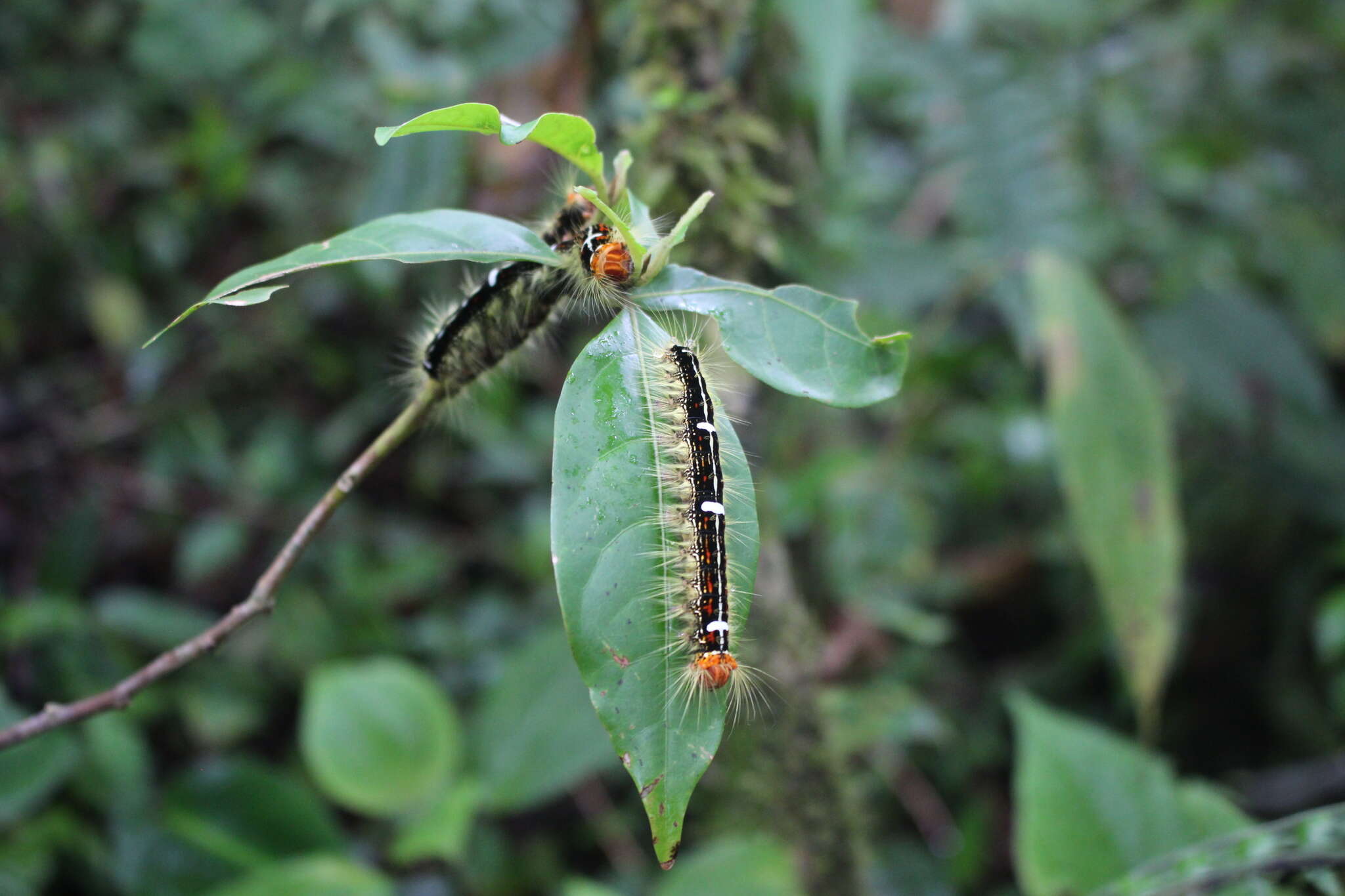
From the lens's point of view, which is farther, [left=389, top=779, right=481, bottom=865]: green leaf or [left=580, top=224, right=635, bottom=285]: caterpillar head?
[left=389, top=779, right=481, bottom=865]: green leaf

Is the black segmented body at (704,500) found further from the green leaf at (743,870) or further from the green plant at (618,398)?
the green leaf at (743,870)

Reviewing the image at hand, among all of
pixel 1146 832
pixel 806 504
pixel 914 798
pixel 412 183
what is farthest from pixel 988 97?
pixel 914 798

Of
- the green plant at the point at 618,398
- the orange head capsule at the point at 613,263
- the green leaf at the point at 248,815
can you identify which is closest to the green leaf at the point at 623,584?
the green plant at the point at 618,398

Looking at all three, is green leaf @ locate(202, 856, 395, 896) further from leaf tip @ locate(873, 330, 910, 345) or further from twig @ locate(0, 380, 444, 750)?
leaf tip @ locate(873, 330, 910, 345)

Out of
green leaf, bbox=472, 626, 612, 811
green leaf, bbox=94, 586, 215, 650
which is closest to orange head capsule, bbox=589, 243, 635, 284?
green leaf, bbox=472, 626, 612, 811

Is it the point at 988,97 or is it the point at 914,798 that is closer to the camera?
the point at 988,97

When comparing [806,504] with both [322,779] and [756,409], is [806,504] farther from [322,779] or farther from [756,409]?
[322,779]
